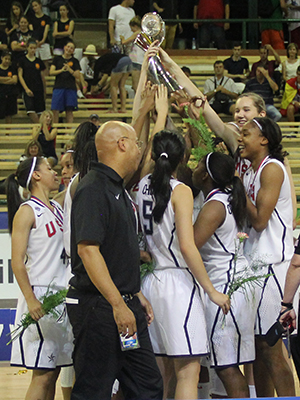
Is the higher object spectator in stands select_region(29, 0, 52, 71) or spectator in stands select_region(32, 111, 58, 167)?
spectator in stands select_region(29, 0, 52, 71)

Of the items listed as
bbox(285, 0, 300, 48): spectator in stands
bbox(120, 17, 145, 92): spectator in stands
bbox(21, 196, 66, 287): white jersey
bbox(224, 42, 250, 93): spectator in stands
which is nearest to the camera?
bbox(21, 196, 66, 287): white jersey

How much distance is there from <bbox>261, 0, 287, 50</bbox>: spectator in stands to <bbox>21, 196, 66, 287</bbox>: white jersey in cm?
1107

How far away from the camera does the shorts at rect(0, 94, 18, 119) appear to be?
34.4 ft

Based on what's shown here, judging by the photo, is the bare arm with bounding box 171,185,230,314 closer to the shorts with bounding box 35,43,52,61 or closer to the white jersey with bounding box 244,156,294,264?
the white jersey with bounding box 244,156,294,264

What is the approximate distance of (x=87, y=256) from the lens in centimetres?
262

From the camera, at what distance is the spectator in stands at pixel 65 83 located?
10188mm

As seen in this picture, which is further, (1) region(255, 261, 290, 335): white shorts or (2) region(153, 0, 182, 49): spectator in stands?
(2) region(153, 0, 182, 49): spectator in stands

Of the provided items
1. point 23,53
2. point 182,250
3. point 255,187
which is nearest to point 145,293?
point 182,250

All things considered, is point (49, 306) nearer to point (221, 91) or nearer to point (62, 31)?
point (221, 91)

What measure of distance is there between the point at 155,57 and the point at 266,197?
120cm

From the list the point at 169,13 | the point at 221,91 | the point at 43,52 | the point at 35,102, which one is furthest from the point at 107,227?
the point at 169,13

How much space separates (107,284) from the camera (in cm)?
259

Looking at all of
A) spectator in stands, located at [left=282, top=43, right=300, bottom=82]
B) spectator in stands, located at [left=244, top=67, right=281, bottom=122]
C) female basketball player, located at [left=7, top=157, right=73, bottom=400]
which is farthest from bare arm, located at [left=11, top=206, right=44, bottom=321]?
spectator in stands, located at [left=282, top=43, right=300, bottom=82]

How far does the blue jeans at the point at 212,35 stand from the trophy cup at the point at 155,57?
10.1 m
